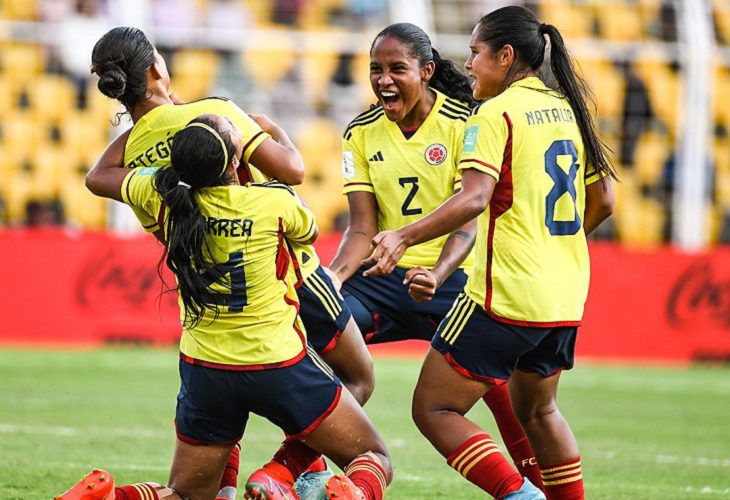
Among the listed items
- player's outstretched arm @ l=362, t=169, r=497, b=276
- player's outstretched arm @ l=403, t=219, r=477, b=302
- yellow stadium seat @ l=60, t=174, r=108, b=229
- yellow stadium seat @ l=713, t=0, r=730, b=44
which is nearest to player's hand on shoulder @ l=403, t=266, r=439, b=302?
player's outstretched arm @ l=403, t=219, r=477, b=302

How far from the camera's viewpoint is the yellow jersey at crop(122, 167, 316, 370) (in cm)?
466

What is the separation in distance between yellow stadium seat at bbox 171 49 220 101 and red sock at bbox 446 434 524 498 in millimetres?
11212

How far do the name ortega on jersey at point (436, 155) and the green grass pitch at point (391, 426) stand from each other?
65.9 inches

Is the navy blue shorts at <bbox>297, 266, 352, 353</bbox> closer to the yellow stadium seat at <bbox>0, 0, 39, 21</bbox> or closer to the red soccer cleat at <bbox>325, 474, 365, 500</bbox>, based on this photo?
the red soccer cleat at <bbox>325, 474, 365, 500</bbox>

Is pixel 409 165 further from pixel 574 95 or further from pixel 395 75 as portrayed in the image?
pixel 574 95

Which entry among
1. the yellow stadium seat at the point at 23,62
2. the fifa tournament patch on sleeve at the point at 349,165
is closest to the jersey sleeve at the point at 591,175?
the fifa tournament patch on sleeve at the point at 349,165

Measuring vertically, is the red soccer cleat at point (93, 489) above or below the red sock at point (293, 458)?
above

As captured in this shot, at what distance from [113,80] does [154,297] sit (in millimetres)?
8642

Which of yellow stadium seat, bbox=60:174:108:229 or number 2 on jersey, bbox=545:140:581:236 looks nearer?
number 2 on jersey, bbox=545:140:581:236

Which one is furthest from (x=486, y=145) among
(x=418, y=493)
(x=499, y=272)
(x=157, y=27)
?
(x=157, y=27)

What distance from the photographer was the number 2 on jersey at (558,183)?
16.5ft

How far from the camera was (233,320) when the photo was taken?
15.5 ft

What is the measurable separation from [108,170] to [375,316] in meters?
1.60

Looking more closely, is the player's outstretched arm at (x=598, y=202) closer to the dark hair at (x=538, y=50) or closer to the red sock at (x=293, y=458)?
the dark hair at (x=538, y=50)
